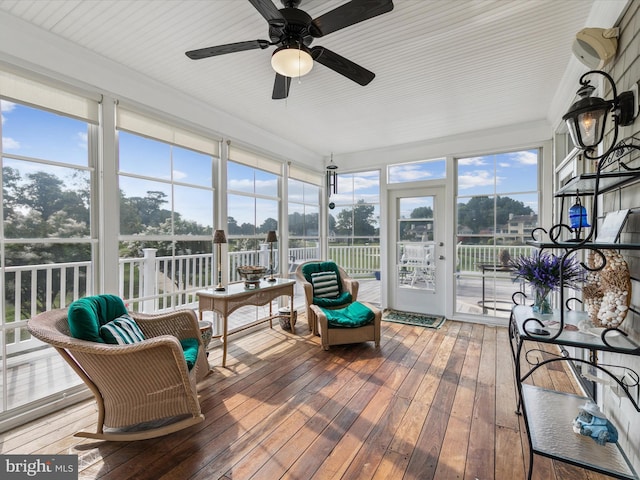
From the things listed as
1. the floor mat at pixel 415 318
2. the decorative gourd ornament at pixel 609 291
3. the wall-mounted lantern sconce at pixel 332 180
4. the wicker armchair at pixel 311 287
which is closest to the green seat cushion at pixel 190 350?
the wicker armchair at pixel 311 287

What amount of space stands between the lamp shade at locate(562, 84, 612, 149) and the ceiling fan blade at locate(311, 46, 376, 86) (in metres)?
1.18

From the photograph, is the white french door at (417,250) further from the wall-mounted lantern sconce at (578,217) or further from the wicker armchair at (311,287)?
the wall-mounted lantern sconce at (578,217)

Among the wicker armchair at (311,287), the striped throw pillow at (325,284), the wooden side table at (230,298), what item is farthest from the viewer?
the striped throw pillow at (325,284)

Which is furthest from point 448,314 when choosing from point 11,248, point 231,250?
point 11,248

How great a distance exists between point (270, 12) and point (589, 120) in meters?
1.75

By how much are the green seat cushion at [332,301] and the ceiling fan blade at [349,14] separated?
2992 millimetres

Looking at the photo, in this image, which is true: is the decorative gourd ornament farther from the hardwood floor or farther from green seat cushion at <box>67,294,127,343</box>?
green seat cushion at <box>67,294,127,343</box>

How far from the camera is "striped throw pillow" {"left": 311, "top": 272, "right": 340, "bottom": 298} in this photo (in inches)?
164

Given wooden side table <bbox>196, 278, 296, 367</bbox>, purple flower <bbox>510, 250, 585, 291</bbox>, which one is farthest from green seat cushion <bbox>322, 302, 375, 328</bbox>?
purple flower <bbox>510, 250, 585, 291</bbox>

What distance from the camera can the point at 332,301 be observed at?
404cm

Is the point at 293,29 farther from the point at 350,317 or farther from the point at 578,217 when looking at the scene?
the point at 350,317

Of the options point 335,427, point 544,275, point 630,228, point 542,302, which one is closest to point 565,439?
point 542,302

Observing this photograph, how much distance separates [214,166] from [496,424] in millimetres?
3701

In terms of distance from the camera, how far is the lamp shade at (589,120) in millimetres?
1556
